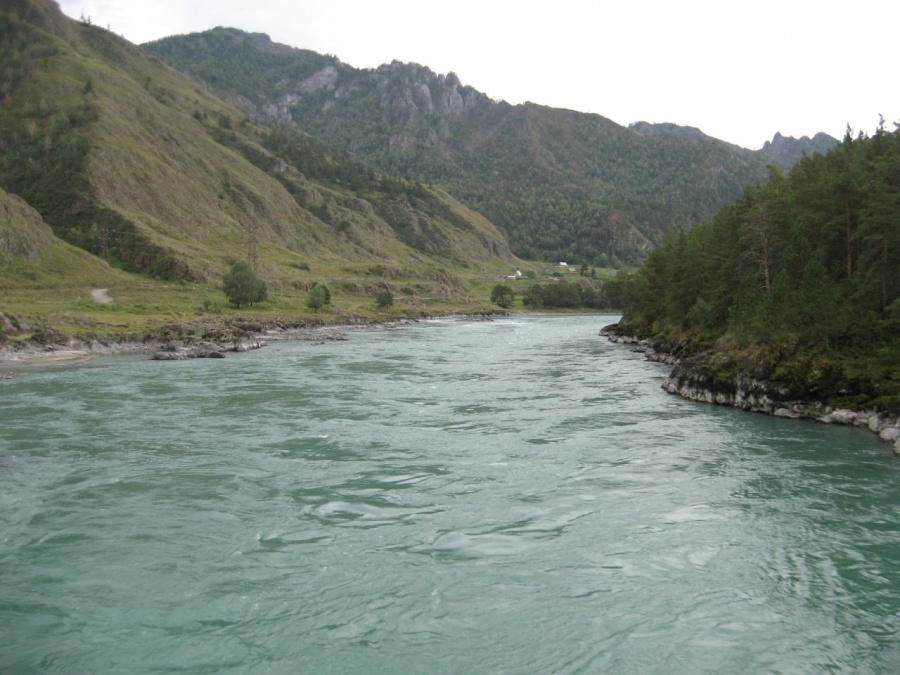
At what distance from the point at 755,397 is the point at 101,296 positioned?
114 metres

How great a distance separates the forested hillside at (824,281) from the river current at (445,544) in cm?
491

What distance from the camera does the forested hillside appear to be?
3672 centimetres

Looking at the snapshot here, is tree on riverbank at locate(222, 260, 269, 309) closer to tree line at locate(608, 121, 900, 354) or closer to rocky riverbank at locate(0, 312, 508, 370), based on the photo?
rocky riverbank at locate(0, 312, 508, 370)

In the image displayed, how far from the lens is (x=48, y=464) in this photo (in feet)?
89.2

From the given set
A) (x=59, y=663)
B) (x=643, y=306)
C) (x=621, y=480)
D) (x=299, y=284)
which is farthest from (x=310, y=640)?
(x=299, y=284)

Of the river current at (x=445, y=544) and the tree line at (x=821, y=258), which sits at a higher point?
the tree line at (x=821, y=258)

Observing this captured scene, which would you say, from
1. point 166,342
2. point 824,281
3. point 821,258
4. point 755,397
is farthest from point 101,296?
point 824,281

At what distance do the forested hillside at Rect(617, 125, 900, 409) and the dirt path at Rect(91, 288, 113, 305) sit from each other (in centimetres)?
10041

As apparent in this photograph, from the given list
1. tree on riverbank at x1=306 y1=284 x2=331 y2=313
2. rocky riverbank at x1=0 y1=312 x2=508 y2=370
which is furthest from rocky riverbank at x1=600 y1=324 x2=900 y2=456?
tree on riverbank at x1=306 y1=284 x2=331 y2=313

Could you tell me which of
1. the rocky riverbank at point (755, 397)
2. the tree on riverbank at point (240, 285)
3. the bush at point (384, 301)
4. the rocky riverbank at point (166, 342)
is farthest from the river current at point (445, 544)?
the bush at point (384, 301)

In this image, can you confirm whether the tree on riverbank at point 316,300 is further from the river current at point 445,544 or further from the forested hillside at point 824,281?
the river current at point 445,544

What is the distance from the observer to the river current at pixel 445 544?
45.4 feet

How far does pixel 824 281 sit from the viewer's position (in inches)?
1566

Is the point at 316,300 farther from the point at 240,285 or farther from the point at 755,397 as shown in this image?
the point at 755,397
